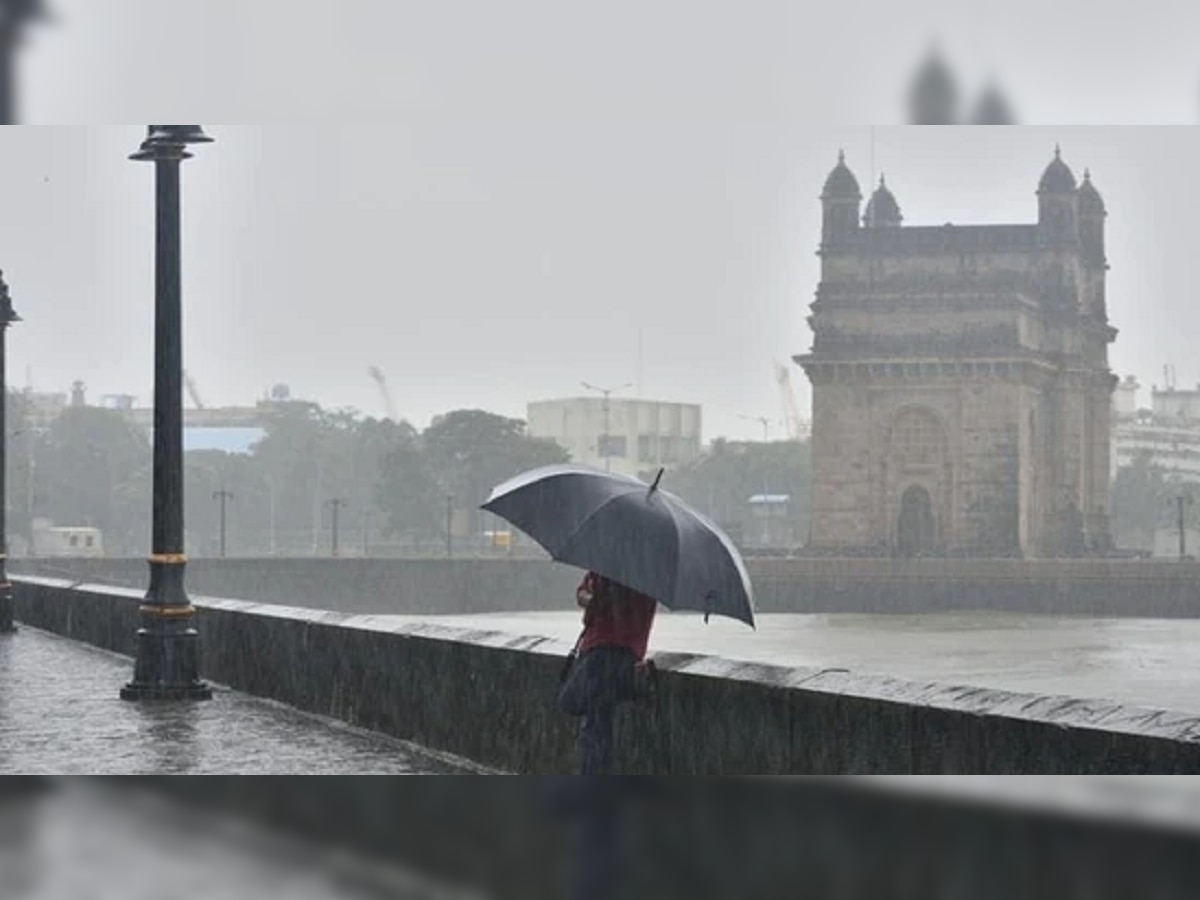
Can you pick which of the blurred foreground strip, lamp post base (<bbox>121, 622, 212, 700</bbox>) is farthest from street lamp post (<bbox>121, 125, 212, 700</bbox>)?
the blurred foreground strip

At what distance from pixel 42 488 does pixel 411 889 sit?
119 meters

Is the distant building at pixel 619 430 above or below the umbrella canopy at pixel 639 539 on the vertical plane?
above

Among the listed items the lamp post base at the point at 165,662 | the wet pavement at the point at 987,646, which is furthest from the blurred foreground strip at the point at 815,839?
the wet pavement at the point at 987,646

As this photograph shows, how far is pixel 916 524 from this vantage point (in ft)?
301

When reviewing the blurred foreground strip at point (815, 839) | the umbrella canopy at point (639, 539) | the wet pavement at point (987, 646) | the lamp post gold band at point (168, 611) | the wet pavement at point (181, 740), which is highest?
the umbrella canopy at point (639, 539)

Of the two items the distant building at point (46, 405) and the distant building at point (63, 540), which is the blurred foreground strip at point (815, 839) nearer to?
→ the distant building at point (63, 540)

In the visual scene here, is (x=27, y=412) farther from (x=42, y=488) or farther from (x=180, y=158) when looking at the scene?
(x=180, y=158)

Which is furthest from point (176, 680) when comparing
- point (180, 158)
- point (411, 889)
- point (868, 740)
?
point (411, 889)

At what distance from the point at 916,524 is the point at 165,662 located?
79.1 metres

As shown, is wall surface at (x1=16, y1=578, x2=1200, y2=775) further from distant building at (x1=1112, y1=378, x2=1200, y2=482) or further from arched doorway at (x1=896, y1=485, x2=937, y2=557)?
distant building at (x1=1112, y1=378, x2=1200, y2=482)

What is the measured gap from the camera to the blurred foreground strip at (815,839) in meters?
2.59

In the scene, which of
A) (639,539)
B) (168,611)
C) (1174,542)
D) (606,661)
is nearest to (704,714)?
(606,661)

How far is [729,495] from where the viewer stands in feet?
430

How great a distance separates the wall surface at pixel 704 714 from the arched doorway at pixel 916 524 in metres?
78.2
